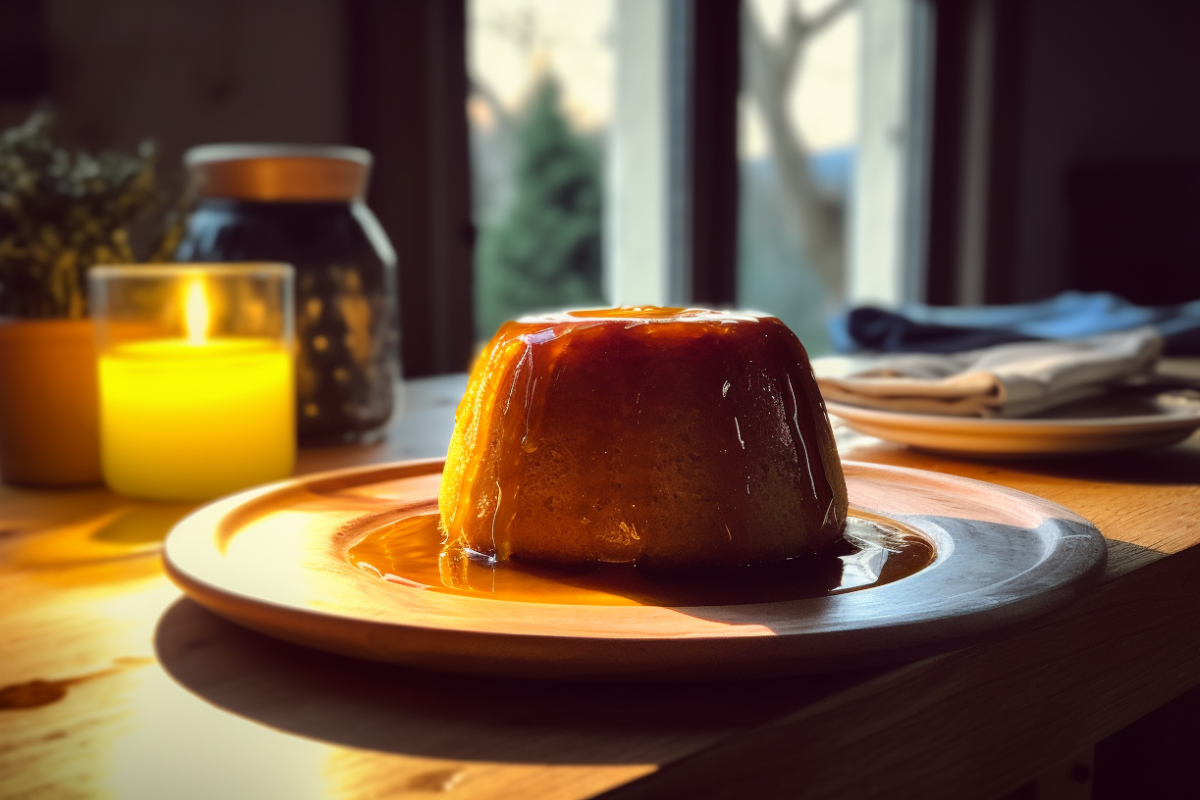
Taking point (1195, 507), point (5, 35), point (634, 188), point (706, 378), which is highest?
point (5, 35)

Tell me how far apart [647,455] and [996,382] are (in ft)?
1.85

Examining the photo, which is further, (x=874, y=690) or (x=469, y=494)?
(x=469, y=494)

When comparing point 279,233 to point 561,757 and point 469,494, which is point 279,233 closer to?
point 469,494

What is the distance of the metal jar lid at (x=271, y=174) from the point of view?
3.42ft

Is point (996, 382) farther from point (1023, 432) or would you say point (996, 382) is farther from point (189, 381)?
point (189, 381)

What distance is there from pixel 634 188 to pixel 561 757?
3153 mm

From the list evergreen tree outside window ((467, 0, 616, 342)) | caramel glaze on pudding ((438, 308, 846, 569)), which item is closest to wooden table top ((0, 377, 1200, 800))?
caramel glaze on pudding ((438, 308, 846, 569))

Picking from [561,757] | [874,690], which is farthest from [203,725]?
[874,690]

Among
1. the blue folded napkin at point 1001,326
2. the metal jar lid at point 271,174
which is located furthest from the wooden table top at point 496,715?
the blue folded napkin at point 1001,326

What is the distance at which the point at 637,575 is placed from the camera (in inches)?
21.0

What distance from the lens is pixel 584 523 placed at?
0.56 meters

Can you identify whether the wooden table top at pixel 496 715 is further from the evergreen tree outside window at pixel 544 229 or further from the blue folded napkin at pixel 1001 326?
the evergreen tree outside window at pixel 544 229

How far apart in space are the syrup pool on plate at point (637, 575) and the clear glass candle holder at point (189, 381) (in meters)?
0.35

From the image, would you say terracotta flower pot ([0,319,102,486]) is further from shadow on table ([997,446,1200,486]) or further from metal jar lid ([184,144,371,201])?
shadow on table ([997,446,1200,486])
